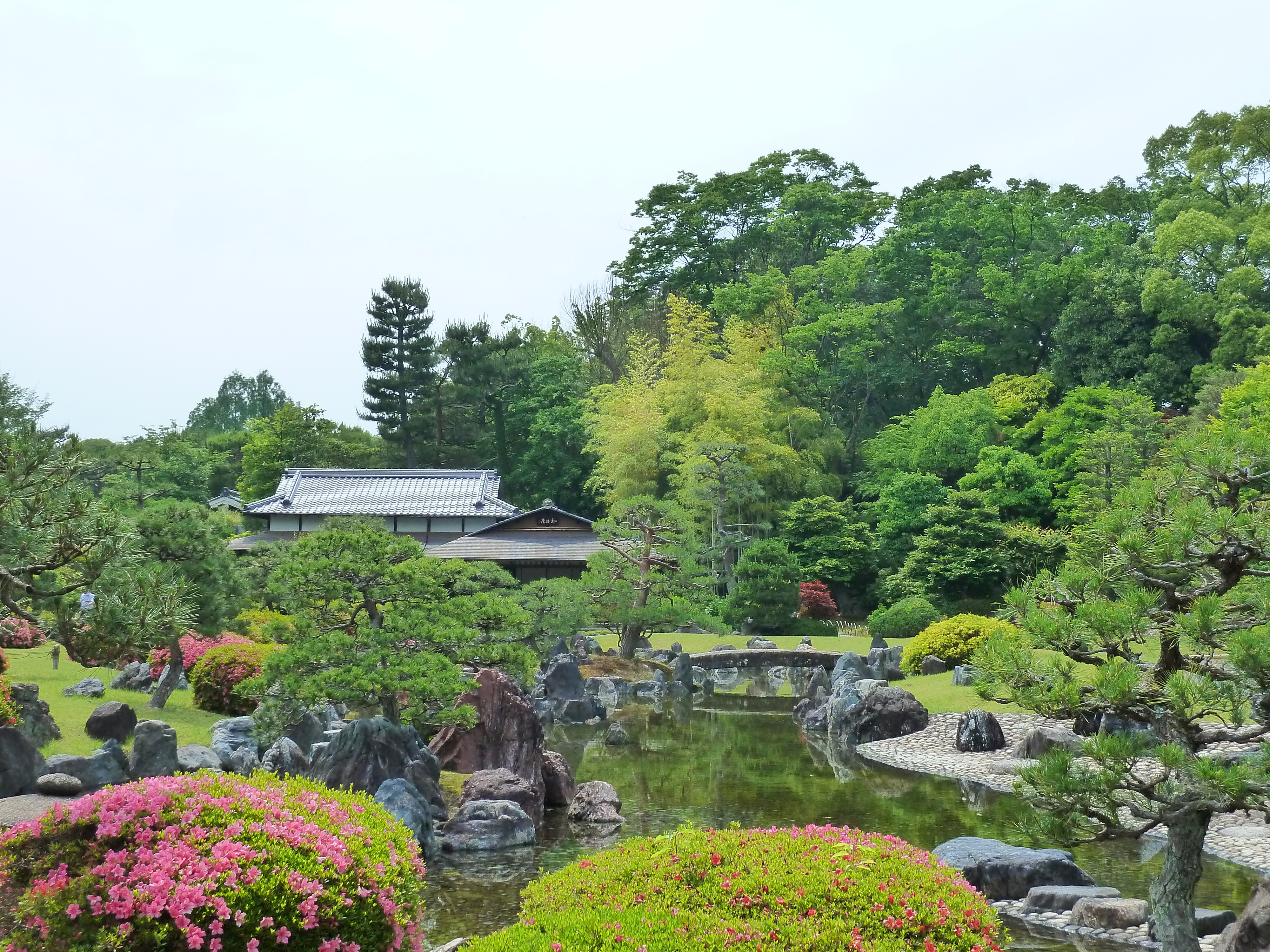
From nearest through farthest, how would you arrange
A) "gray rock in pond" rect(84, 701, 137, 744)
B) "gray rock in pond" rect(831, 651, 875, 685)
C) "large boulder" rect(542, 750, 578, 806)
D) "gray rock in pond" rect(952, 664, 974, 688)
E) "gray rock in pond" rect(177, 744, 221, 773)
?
"gray rock in pond" rect(177, 744, 221, 773) < "gray rock in pond" rect(84, 701, 137, 744) < "large boulder" rect(542, 750, 578, 806) < "gray rock in pond" rect(952, 664, 974, 688) < "gray rock in pond" rect(831, 651, 875, 685)

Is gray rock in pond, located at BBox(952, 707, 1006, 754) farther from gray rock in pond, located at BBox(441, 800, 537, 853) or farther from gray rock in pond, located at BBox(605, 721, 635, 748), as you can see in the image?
gray rock in pond, located at BBox(441, 800, 537, 853)

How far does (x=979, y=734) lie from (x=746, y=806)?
4261 mm

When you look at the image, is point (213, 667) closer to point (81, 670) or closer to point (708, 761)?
point (81, 670)

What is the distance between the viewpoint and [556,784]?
10.9 meters

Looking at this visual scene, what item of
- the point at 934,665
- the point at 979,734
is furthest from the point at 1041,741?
the point at 934,665

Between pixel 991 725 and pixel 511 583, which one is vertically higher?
pixel 511 583

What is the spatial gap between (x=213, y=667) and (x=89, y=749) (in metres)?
2.87

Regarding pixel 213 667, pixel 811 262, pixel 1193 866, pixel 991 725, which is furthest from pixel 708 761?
pixel 811 262

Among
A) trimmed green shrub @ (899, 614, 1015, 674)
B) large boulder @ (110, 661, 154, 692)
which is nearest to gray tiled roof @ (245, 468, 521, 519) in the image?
trimmed green shrub @ (899, 614, 1015, 674)

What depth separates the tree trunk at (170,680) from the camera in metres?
12.8

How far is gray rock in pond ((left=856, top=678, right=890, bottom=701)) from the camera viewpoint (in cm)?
1656

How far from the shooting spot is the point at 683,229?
45500mm

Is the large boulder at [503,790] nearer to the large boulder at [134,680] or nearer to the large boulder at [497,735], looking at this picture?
the large boulder at [497,735]

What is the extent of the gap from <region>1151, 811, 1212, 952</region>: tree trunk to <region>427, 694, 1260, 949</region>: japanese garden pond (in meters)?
1.45
